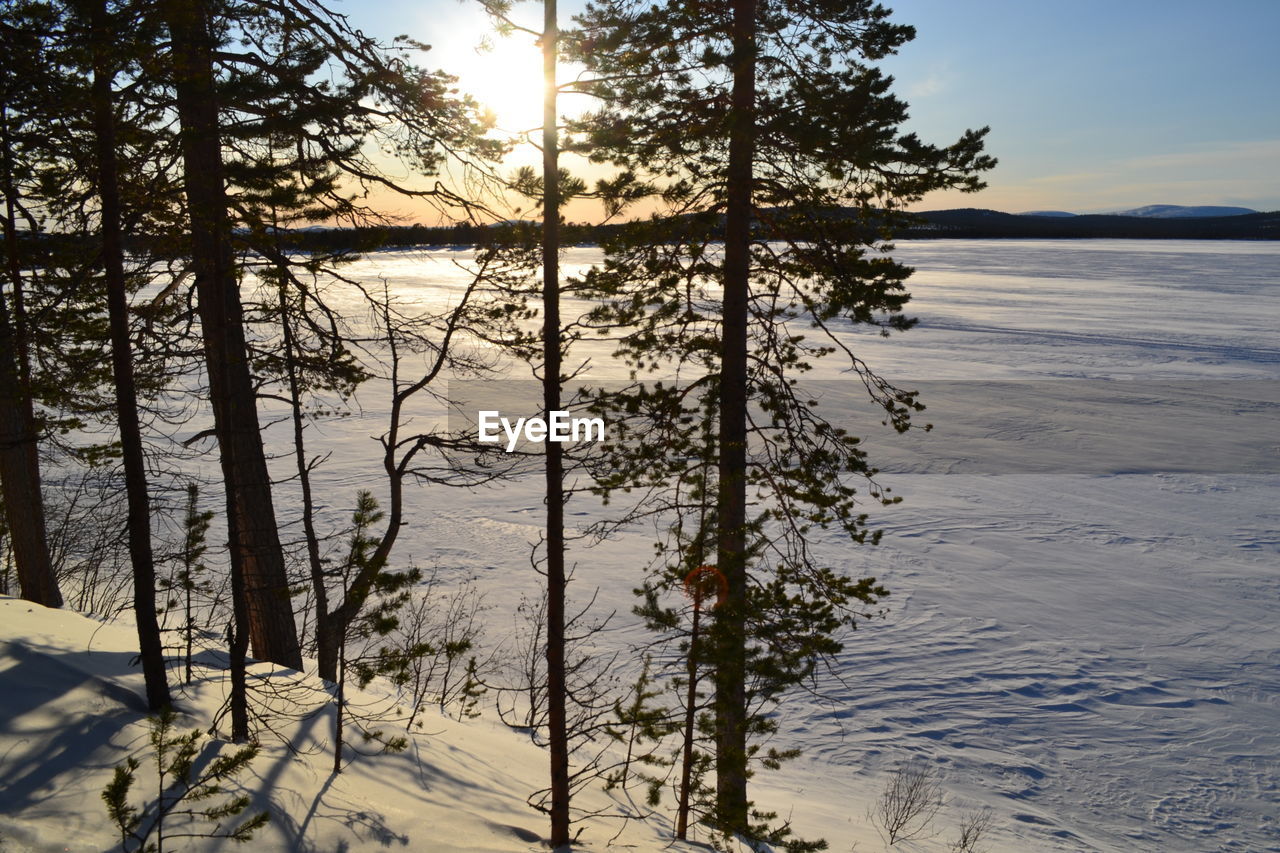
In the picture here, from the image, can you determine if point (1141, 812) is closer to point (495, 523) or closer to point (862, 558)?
point (862, 558)

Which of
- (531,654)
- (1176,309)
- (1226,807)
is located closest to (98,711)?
(531,654)

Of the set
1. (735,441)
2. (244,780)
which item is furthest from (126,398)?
(735,441)

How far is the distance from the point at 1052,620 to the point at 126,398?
16.4 m

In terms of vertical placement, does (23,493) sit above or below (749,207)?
below

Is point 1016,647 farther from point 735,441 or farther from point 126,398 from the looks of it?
point 126,398

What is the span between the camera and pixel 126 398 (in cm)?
596

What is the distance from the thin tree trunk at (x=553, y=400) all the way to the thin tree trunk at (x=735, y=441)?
1.36 meters

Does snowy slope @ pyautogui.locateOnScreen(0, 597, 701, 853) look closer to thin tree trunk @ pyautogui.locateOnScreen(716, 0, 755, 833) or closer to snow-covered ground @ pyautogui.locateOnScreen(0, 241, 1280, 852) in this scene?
snow-covered ground @ pyautogui.locateOnScreen(0, 241, 1280, 852)

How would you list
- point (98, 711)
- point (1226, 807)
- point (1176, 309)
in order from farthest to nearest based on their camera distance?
point (1176, 309) < point (1226, 807) < point (98, 711)

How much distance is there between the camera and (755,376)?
303 inches

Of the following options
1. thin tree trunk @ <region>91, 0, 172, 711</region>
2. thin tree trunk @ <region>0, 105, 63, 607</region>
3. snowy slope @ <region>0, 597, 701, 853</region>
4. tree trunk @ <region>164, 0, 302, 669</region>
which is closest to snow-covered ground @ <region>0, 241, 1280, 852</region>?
snowy slope @ <region>0, 597, 701, 853</region>

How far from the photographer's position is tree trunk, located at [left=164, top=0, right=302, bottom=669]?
19.7ft

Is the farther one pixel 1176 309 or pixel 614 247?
pixel 1176 309

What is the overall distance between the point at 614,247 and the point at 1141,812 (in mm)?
10150
